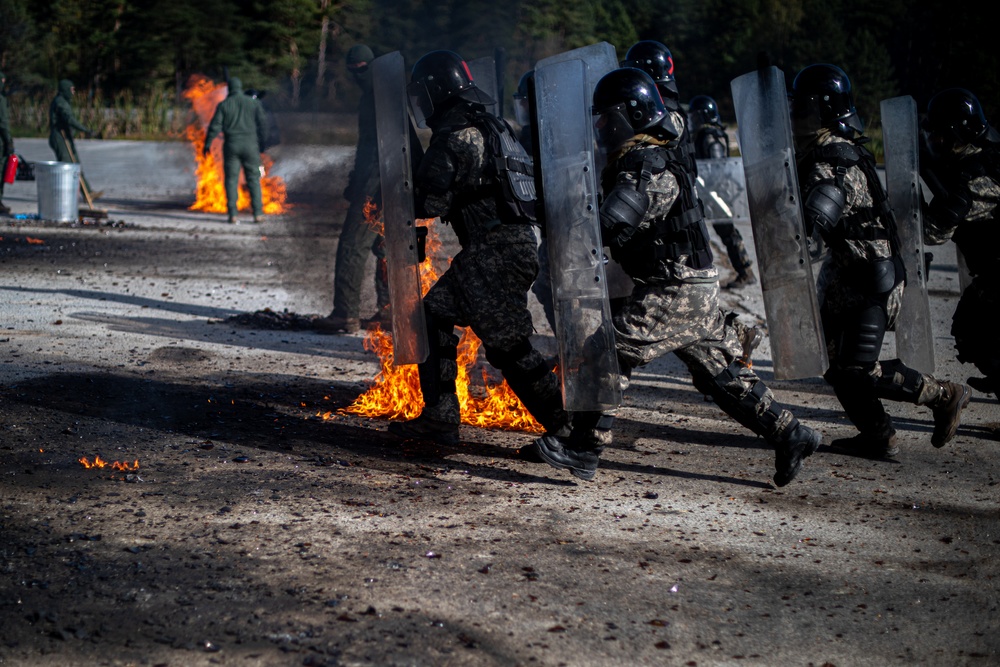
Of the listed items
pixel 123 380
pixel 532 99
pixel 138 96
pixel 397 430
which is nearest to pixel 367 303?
pixel 123 380

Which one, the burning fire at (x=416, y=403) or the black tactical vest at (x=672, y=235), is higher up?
the black tactical vest at (x=672, y=235)

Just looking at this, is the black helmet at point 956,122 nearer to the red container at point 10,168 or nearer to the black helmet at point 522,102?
the black helmet at point 522,102

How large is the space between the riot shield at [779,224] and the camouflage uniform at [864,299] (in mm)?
380

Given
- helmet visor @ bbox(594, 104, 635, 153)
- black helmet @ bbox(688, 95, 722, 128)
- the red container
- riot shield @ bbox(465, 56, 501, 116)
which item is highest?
black helmet @ bbox(688, 95, 722, 128)

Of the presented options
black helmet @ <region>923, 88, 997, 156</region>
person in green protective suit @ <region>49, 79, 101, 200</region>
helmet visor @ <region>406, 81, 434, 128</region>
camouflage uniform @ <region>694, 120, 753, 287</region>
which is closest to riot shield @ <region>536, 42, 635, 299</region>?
helmet visor @ <region>406, 81, 434, 128</region>

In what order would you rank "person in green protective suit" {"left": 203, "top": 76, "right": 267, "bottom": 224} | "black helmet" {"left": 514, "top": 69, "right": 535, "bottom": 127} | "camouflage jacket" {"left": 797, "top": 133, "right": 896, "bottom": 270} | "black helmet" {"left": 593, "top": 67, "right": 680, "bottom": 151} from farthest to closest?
"person in green protective suit" {"left": 203, "top": 76, "right": 267, "bottom": 224}
"black helmet" {"left": 514, "top": 69, "right": 535, "bottom": 127}
"camouflage jacket" {"left": 797, "top": 133, "right": 896, "bottom": 270}
"black helmet" {"left": 593, "top": 67, "right": 680, "bottom": 151}

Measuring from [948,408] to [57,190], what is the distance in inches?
472

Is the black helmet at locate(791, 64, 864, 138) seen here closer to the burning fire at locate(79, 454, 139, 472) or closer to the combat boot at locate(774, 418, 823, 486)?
the combat boot at locate(774, 418, 823, 486)

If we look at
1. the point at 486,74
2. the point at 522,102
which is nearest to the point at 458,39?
the point at 522,102

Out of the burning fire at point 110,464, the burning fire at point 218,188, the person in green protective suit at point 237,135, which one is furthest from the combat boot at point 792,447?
the burning fire at point 218,188

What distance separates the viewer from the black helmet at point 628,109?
14.4 feet

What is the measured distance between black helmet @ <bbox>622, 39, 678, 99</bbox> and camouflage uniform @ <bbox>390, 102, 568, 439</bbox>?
146cm

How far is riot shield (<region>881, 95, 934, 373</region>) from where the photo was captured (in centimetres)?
554

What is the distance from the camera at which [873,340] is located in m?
5.17
